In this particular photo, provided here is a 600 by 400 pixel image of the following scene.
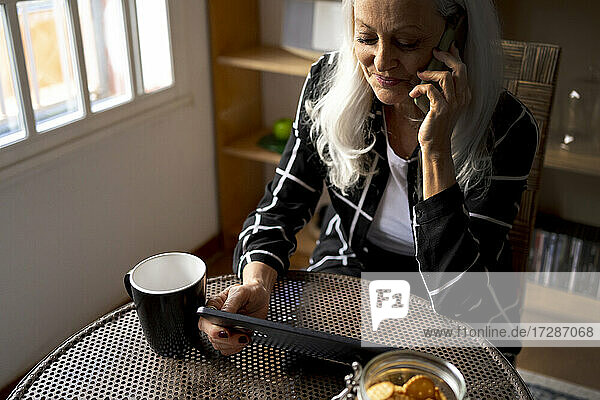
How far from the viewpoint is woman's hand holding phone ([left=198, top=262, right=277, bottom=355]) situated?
2.87 ft

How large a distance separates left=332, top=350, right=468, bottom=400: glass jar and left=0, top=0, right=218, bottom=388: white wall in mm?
1348

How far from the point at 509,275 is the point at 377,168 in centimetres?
35

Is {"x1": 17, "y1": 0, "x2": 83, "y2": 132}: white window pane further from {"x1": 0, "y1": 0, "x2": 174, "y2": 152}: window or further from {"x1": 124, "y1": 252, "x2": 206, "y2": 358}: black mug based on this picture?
{"x1": 124, "y1": 252, "x2": 206, "y2": 358}: black mug

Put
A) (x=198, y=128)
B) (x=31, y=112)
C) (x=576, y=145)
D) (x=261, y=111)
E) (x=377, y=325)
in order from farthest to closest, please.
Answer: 1. (x=261, y=111)
2. (x=198, y=128)
3. (x=576, y=145)
4. (x=31, y=112)
5. (x=377, y=325)

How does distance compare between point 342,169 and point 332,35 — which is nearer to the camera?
point 342,169

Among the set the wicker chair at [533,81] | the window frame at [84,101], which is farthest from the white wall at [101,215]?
the wicker chair at [533,81]

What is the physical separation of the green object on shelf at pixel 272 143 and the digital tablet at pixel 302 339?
1.60 meters

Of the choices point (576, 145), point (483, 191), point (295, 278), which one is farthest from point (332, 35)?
point (295, 278)

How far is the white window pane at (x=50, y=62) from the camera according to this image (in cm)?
180

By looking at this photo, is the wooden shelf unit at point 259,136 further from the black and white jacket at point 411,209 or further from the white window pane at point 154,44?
the black and white jacket at point 411,209

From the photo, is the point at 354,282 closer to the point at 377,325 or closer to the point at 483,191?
the point at 377,325

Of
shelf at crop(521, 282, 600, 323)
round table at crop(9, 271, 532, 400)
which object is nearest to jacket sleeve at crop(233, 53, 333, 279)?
round table at crop(9, 271, 532, 400)

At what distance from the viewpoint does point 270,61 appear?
227 centimetres

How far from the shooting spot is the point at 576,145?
78.5 inches
